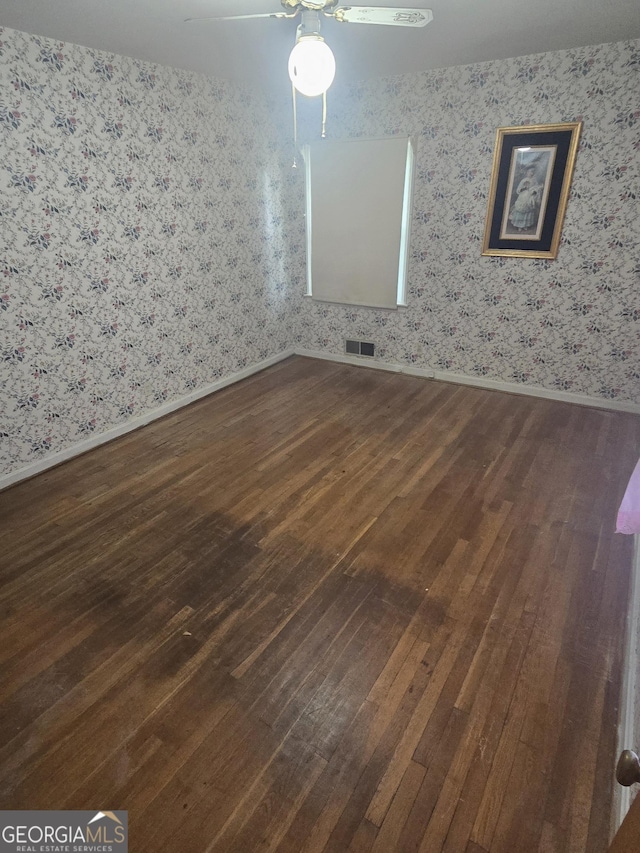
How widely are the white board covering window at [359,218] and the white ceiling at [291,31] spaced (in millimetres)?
784

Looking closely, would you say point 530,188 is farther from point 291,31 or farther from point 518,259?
point 291,31

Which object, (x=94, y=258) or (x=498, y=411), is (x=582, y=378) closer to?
(x=498, y=411)

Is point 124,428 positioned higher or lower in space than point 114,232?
lower

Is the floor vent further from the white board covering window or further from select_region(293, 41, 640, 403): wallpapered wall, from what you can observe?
the white board covering window

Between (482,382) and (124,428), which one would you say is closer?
(124,428)

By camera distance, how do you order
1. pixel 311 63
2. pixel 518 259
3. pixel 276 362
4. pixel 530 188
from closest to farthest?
pixel 311 63, pixel 530 188, pixel 518 259, pixel 276 362

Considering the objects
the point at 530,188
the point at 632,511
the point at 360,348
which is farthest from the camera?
the point at 360,348

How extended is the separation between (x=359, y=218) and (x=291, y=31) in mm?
1928

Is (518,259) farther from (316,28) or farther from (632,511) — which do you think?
(632,511)

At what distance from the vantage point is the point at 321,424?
12.1 feet

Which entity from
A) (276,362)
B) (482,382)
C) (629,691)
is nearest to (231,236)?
(276,362)

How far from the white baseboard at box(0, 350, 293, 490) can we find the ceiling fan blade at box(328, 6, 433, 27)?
2.78m

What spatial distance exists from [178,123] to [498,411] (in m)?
3.23

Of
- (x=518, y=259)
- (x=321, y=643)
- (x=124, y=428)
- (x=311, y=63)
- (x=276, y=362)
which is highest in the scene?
(x=311, y=63)
